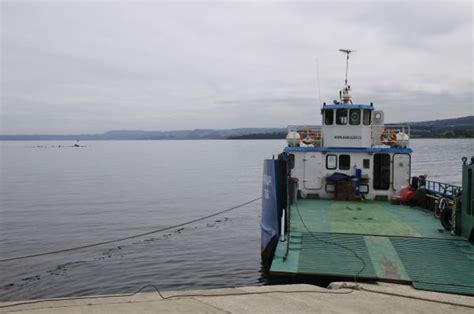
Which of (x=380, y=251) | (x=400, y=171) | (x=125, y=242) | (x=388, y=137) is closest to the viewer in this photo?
(x=380, y=251)

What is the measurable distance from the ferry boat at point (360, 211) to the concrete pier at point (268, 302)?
3.76ft

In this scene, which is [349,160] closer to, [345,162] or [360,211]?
Result: [345,162]

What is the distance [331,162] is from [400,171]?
7.64 feet

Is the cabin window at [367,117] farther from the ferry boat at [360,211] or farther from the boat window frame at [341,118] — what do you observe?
the boat window frame at [341,118]

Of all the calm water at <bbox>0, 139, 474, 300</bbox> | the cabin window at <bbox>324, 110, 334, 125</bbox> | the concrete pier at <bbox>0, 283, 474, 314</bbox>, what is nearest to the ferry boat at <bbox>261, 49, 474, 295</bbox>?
the cabin window at <bbox>324, 110, 334, 125</bbox>

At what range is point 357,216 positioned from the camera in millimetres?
12812

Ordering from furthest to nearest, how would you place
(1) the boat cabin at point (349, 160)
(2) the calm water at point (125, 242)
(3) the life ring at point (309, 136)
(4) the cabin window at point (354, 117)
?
1. (3) the life ring at point (309, 136)
2. (4) the cabin window at point (354, 117)
3. (1) the boat cabin at point (349, 160)
4. (2) the calm water at point (125, 242)

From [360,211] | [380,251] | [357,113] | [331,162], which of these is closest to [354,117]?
[357,113]

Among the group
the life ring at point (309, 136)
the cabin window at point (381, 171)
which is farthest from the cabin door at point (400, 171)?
the life ring at point (309, 136)

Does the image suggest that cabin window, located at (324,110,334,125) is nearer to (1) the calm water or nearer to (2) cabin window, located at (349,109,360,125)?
(2) cabin window, located at (349,109,360,125)

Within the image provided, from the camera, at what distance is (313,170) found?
16.2 meters

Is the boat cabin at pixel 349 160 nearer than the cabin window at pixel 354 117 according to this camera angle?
Yes

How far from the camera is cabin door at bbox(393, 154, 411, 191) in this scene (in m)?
16.1

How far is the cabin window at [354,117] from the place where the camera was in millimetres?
16547
